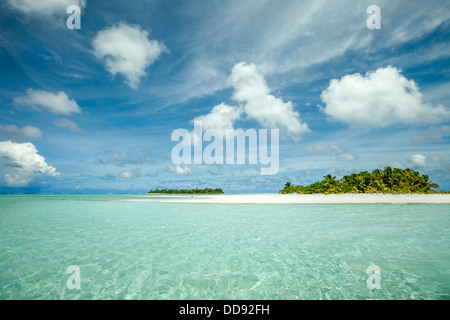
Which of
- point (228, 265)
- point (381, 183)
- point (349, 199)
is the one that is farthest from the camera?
point (381, 183)

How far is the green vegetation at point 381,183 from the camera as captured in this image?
5319cm

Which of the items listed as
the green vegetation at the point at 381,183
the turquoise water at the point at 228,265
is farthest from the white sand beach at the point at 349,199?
the turquoise water at the point at 228,265

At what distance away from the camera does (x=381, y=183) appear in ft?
182

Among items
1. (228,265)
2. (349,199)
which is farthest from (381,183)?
(228,265)

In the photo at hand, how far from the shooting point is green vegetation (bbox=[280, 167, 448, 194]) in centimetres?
5319

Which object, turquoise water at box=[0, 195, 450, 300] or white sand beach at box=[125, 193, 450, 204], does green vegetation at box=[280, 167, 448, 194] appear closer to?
white sand beach at box=[125, 193, 450, 204]

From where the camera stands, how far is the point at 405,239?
10.9 meters

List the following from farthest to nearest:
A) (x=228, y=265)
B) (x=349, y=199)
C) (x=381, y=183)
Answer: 1. (x=381, y=183)
2. (x=349, y=199)
3. (x=228, y=265)

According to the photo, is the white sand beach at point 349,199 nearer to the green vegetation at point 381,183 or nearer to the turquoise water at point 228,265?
the green vegetation at point 381,183

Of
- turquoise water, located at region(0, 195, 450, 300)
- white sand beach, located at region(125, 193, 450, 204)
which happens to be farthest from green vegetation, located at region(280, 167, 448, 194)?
turquoise water, located at region(0, 195, 450, 300)

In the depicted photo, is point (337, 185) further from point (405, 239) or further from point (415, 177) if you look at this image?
point (405, 239)

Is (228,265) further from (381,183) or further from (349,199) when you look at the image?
(381,183)

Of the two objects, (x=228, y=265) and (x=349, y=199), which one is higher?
(x=228, y=265)
